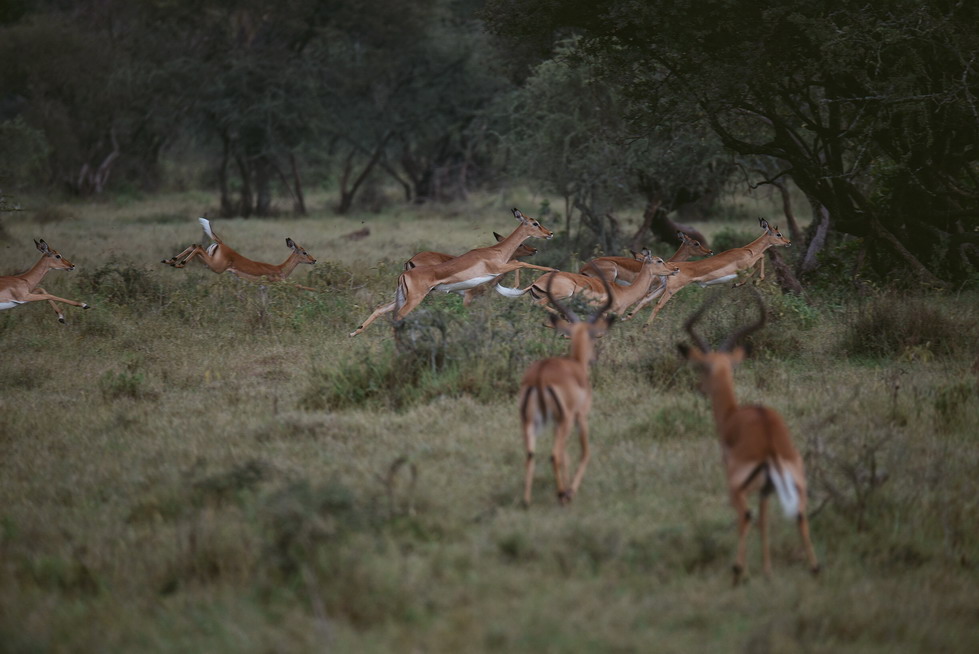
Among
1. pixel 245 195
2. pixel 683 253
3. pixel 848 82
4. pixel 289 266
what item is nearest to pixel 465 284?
pixel 289 266

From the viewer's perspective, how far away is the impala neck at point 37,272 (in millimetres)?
8680

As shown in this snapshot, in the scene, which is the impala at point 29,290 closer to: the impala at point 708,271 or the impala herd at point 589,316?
the impala herd at point 589,316

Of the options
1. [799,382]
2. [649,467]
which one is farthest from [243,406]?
[799,382]

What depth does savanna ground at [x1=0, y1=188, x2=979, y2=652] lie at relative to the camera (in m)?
3.12

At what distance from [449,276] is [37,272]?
12.1 feet

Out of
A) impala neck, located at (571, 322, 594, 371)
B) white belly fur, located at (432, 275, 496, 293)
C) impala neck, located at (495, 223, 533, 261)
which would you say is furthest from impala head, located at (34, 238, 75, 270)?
impala neck, located at (571, 322, 594, 371)

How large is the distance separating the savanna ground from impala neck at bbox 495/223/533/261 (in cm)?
99

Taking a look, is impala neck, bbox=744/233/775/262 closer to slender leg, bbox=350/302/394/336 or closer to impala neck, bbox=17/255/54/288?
slender leg, bbox=350/302/394/336

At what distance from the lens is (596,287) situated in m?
8.16

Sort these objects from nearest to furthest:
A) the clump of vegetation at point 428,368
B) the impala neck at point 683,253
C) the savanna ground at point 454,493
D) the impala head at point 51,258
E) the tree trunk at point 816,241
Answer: the savanna ground at point 454,493 < the clump of vegetation at point 428,368 < the impala head at point 51,258 < the impala neck at point 683,253 < the tree trunk at point 816,241

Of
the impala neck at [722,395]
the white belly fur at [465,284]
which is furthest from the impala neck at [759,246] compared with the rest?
the impala neck at [722,395]

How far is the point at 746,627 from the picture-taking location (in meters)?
3.09

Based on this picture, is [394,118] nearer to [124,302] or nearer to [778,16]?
[124,302]

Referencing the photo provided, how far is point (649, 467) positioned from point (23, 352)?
5200 millimetres
